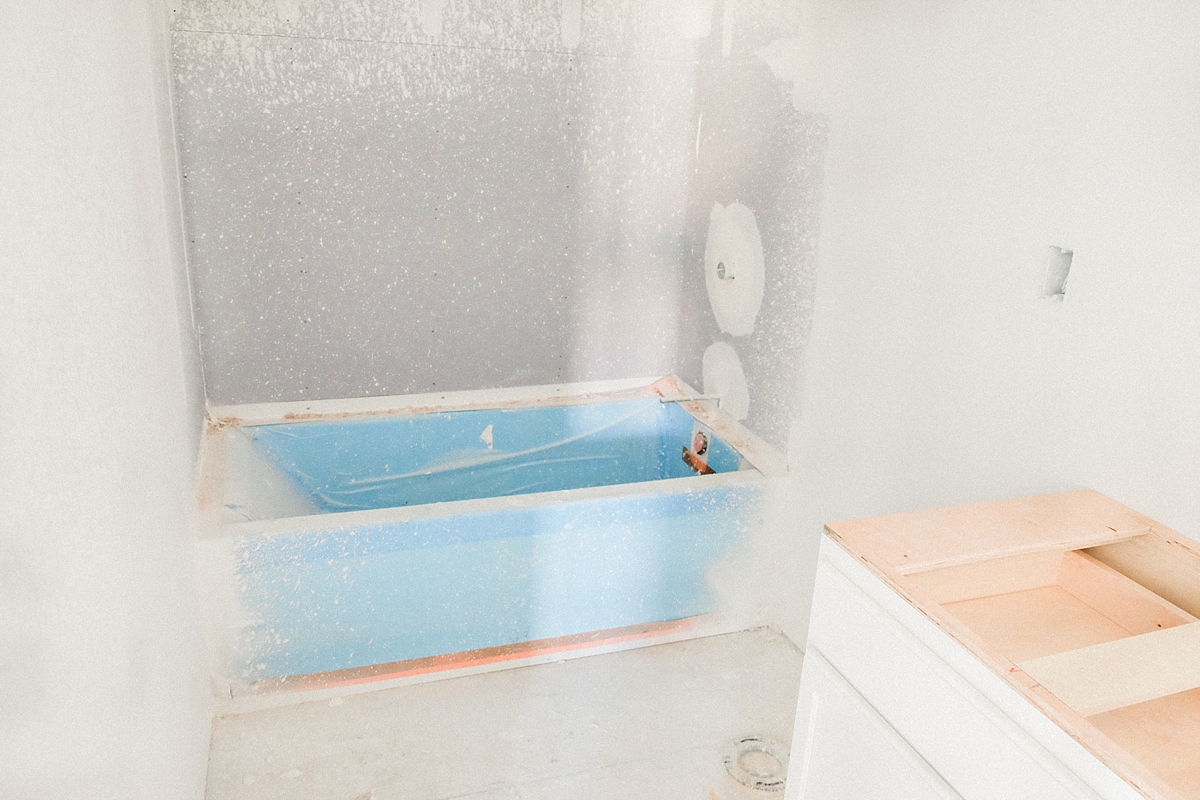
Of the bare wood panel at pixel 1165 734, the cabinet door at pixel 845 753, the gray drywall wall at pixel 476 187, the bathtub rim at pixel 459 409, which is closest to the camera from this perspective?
the bare wood panel at pixel 1165 734

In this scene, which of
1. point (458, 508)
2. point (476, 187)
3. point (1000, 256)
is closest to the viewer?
point (1000, 256)

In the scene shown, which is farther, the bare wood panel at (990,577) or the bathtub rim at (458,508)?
the bathtub rim at (458,508)

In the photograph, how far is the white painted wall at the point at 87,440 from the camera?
0.70m

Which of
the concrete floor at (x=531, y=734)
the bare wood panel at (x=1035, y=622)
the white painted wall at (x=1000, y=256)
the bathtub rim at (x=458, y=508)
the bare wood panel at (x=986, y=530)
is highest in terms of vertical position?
the white painted wall at (x=1000, y=256)

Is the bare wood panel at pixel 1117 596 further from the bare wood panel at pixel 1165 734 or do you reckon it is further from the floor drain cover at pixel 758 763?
the floor drain cover at pixel 758 763

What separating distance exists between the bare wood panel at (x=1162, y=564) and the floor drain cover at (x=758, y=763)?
824mm

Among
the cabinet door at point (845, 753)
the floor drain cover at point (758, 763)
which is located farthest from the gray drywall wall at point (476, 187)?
the cabinet door at point (845, 753)

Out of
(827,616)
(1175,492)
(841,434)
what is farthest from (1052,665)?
(841,434)

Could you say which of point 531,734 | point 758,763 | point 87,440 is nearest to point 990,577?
point 758,763

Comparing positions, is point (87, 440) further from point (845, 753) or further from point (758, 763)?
point (758, 763)

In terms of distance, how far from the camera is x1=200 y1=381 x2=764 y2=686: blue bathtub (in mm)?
1718

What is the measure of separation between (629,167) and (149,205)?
56.9 inches

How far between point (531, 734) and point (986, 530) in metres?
A: 1.10

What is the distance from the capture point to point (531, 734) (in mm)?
1767
